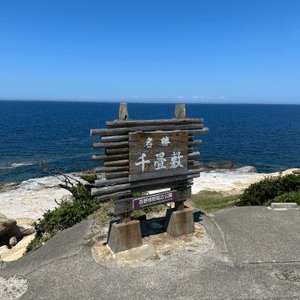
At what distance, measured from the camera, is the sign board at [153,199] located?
282 inches

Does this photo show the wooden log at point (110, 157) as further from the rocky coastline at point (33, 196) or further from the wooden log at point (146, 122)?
the rocky coastline at point (33, 196)

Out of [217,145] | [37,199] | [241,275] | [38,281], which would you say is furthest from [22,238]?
[217,145]

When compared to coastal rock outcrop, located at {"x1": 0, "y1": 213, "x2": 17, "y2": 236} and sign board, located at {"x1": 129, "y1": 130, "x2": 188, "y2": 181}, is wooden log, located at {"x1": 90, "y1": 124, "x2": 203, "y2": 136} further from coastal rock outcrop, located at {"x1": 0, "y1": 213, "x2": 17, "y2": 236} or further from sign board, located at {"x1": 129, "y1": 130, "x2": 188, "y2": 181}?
coastal rock outcrop, located at {"x1": 0, "y1": 213, "x2": 17, "y2": 236}

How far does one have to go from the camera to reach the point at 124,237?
7023mm

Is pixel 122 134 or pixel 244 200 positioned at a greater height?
pixel 122 134

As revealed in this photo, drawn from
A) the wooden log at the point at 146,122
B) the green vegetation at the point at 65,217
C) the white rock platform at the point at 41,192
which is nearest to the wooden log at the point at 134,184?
the wooden log at the point at 146,122

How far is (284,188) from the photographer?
12.1m

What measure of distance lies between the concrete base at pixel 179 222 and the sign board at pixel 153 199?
0.54 m

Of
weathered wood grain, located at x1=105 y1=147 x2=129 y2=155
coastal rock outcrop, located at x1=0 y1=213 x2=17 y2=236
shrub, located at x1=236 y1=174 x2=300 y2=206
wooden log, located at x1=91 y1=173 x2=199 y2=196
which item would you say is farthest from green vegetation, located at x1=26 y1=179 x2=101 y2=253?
shrub, located at x1=236 y1=174 x2=300 y2=206

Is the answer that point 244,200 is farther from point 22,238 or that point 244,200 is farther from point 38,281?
point 22,238

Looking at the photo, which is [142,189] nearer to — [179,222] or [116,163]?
[116,163]

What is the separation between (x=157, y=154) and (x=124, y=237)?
237 cm

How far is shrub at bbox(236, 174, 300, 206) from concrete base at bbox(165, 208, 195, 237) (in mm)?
4756

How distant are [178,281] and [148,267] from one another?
2.74 ft
